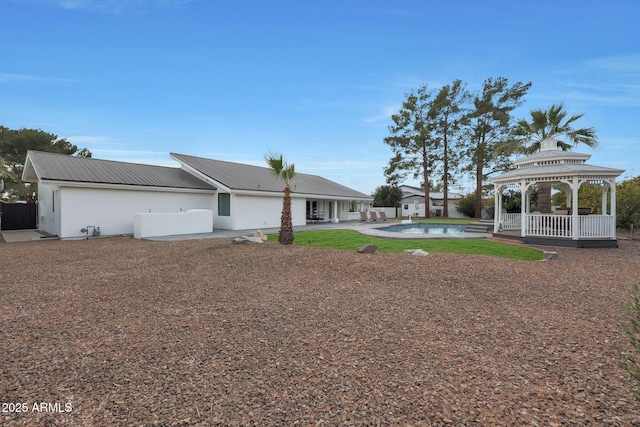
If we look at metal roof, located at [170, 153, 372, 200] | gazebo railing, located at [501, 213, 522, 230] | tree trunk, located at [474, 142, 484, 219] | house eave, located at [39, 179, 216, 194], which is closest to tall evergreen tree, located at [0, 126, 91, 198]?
metal roof, located at [170, 153, 372, 200]

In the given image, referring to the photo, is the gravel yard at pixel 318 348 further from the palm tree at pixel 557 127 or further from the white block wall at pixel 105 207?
the palm tree at pixel 557 127

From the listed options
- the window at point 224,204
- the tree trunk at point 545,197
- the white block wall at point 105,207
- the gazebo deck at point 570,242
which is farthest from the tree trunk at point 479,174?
the white block wall at point 105,207

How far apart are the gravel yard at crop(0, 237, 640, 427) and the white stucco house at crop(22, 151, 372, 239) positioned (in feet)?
29.3

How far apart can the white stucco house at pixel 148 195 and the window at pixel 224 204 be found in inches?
2.6

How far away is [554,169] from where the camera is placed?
1283 centimetres

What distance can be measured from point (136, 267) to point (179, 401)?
6961mm

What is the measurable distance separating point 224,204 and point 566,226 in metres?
18.1

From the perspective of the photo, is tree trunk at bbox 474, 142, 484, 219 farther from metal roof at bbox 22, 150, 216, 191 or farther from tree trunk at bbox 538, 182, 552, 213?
metal roof at bbox 22, 150, 216, 191

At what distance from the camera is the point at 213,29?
13.7m

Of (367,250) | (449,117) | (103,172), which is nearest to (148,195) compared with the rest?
(103,172)

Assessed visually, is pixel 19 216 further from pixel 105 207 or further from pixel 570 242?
pixel 570 242

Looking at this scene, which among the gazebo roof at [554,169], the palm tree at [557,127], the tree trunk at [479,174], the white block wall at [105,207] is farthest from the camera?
the tree trunk at [479,174]

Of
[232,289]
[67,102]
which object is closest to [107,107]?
[67,102]

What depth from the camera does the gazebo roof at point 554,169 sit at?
39.8 ft
